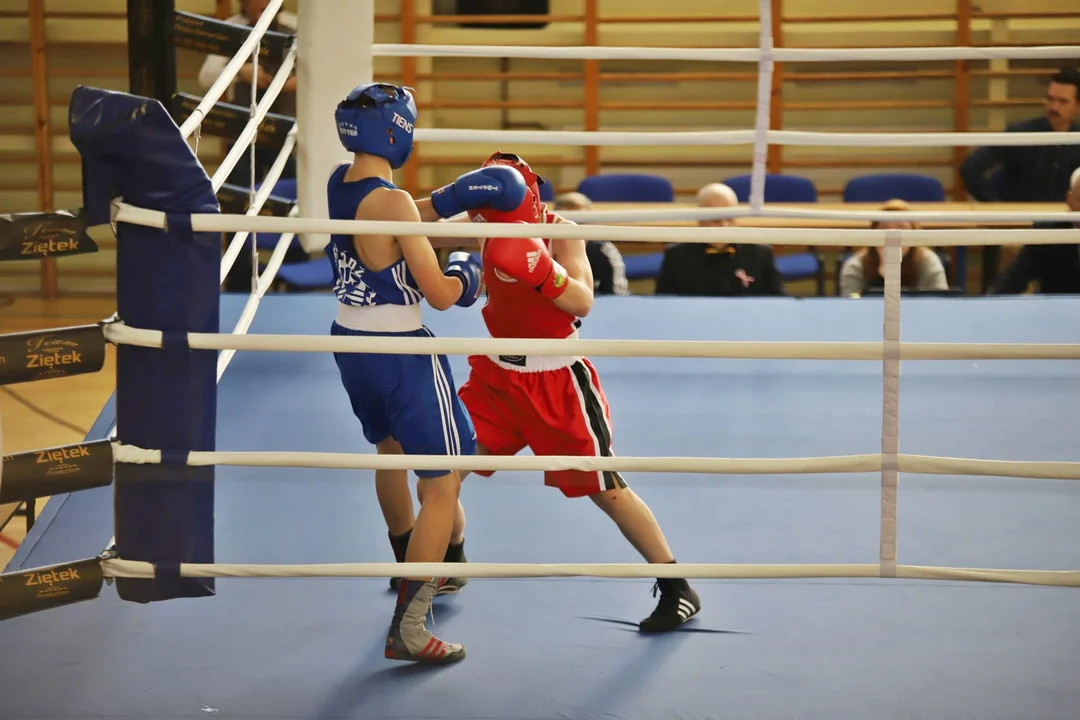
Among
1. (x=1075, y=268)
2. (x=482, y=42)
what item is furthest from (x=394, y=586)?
(x=482, y=42)

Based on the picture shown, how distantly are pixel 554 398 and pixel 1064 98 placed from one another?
3396 millimetres

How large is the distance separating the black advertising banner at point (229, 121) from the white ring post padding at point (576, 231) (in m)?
0.91

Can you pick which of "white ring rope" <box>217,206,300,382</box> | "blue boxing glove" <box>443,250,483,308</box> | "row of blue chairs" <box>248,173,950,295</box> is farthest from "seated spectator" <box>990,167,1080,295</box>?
"blue boxing glove" <box>443,250,483,308</box>

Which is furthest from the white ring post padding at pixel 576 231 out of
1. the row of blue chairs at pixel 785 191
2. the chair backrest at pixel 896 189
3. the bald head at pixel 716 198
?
the chair backrest at pixel 896 189

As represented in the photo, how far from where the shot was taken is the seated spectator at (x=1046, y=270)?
4.25 meters

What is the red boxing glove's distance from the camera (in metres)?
1.93

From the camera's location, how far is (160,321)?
174 centimetres

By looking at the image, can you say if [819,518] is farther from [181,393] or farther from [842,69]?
[842,69]

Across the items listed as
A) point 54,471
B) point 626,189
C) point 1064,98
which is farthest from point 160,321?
point 626,189

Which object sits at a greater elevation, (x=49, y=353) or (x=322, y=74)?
(x=322, y=74)

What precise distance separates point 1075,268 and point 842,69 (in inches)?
111

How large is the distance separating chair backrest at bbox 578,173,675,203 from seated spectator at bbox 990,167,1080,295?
1.83 m

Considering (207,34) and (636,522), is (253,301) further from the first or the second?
(636,522)

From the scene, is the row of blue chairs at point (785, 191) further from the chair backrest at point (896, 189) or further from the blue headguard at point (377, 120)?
the blue headguard at point (377, 120)
